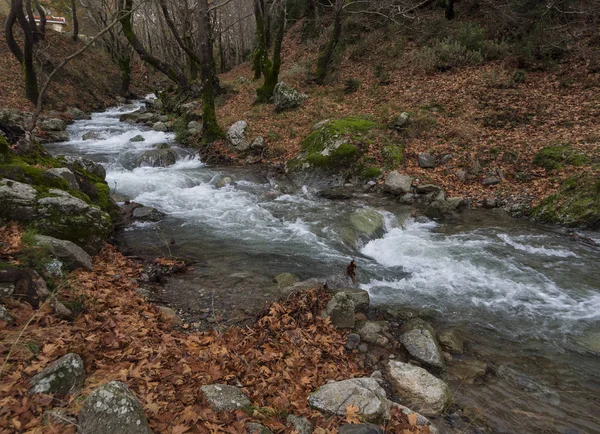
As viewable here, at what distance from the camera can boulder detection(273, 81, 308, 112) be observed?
16.5m

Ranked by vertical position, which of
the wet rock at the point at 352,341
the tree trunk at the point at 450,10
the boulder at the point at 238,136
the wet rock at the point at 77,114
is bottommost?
the wet rock at the point at 352,341

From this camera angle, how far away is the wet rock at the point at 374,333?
5176 millimetres

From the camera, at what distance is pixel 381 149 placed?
41.1 feet

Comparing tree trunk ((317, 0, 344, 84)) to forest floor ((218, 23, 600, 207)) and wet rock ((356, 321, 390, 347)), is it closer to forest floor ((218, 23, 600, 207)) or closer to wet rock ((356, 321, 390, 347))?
forest floor ((218, 23, 600, 207))

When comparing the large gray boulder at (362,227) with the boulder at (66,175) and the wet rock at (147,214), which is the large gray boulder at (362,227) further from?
the boulder at (66,175)

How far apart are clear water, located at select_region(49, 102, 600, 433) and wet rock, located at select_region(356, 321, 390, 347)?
2.66 feet

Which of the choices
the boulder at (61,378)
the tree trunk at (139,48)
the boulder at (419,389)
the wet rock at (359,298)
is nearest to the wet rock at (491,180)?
the wet rock at (359,298)

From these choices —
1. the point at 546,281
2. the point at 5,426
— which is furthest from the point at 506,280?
the point at 5,426

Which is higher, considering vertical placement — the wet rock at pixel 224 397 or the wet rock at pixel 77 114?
the wet rock at pixel 77 114

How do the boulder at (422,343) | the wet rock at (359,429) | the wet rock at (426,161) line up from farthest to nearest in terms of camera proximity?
the wet rock at (426,161) < the boulder at (422,343) < the wet rock at (359,429)

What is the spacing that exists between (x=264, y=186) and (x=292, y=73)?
11106 mm

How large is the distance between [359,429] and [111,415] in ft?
6.94

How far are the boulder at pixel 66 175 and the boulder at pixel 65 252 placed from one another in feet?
8.06

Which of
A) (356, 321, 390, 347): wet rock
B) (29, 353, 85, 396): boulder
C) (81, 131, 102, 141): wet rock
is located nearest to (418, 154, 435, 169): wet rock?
(356, 321, 390, 347): wet rock
